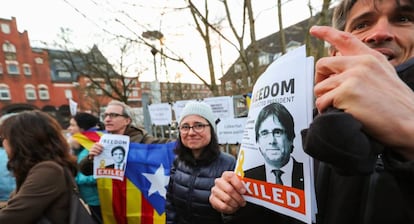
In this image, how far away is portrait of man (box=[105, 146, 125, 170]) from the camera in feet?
9.10

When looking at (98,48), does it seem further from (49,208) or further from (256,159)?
(256,159)

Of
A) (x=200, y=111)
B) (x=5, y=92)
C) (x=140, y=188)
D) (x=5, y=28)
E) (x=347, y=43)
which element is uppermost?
(x=5, y=28)

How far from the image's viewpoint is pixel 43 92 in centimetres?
3628

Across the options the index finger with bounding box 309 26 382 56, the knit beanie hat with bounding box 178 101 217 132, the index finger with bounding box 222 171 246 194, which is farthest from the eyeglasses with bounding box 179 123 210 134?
the index finger with bounding box 309 26 382 56

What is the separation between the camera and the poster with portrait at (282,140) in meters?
0.62

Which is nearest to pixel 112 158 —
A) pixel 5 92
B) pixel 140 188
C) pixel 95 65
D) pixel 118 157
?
pixel 118 157

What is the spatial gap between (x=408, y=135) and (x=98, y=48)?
1615 cm

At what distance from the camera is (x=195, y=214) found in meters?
1.91

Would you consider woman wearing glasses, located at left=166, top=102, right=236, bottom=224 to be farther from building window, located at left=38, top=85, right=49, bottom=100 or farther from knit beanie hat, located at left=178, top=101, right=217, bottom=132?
building window, located at left=38, top=85, right=49, bottom=100

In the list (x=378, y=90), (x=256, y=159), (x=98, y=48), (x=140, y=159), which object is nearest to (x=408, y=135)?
(x=378, y=90)

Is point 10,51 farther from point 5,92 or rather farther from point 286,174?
point 286,174

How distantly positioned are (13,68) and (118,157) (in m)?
41.1

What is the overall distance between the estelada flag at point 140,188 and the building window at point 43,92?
134ft

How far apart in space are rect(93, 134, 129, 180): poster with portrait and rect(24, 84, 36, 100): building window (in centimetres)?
4014
